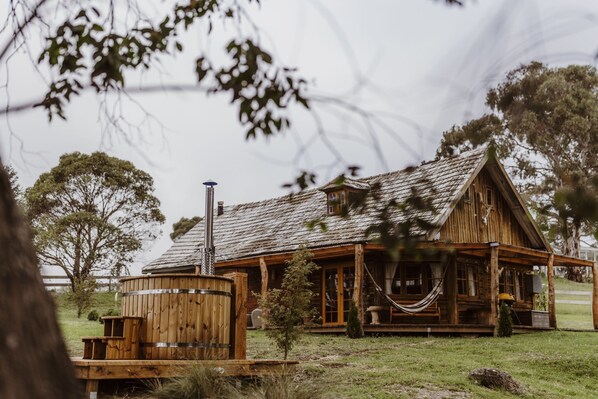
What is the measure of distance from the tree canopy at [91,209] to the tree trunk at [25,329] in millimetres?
31397

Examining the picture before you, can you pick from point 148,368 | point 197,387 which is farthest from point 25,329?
point 148,368

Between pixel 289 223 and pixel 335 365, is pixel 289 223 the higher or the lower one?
the higher one

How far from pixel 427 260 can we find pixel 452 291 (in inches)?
42.9

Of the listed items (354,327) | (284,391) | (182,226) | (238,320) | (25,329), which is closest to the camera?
(25,329)

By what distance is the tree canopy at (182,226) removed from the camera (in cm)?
4556

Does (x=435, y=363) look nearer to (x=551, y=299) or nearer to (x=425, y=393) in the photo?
(x=425, y=393)

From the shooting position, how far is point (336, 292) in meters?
20.1

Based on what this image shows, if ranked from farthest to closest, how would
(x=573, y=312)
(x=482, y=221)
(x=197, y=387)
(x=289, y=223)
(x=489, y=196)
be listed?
(x=573, y=312), (x=289, y=223), (x=489, y=196), (x=482, y=221), (x=197, y=387)

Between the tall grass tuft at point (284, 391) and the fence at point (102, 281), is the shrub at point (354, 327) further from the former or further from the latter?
the fence at point (102, 281)

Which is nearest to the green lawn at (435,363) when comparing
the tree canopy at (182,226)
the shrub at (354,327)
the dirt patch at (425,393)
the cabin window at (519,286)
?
the dirt patch at (425,393)

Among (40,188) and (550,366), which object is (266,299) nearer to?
(550,366)

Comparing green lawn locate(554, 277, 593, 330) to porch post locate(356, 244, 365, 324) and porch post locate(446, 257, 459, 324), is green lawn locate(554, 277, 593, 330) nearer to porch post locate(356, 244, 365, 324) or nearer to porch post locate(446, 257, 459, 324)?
porch post locate(446, 257, 459, 324)

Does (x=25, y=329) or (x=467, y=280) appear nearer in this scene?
(x=25, y=329)

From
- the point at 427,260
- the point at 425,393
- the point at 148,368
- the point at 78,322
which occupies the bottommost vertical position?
the point at 425,393
